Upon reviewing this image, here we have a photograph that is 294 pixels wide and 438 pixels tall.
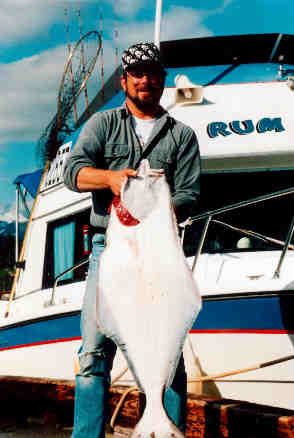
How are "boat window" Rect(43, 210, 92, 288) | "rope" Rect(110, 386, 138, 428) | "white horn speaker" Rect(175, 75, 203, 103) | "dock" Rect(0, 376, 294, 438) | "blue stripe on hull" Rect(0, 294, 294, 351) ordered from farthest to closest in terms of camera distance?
"boat window" Rect(43, 210, 92, 288), "white horn speaker" Rect(175, 75, 203, 103), "rope" Rect(110, 386, 138, 428), "blue stripe on hull" Rect(0, 294, 294, 351), "dock" Rect(0, 376, 294, 438)

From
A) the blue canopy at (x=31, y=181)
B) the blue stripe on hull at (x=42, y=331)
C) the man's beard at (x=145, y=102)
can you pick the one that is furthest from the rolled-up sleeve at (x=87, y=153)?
the blue canopy at (x=31, y=181)

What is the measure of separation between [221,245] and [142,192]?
2.50m

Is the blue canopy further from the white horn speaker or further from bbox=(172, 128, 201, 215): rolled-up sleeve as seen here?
bbox=(172, 128, 201, 215): rolled-up sleeve

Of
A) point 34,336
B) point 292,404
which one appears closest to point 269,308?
point 292,404

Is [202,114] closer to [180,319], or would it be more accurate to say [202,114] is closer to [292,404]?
[292,404]

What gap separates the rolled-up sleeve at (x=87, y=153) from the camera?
2.67 meters

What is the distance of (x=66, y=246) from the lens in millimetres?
5441

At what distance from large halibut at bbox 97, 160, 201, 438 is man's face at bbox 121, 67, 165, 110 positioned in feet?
1.89

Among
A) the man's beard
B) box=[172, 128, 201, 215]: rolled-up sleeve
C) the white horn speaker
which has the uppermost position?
the white horn speaker

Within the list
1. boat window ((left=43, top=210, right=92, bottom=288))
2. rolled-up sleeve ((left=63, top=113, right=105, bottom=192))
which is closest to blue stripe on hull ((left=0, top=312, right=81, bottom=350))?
boat window ((left=43, top=210, right=92, bottom=288))

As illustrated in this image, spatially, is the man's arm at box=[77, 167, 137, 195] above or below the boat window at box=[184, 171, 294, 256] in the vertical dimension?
below

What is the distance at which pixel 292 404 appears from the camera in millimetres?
3602

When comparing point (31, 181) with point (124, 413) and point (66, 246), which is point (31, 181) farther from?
point (124, 413)

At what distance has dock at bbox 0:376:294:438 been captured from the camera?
322 centimetres
